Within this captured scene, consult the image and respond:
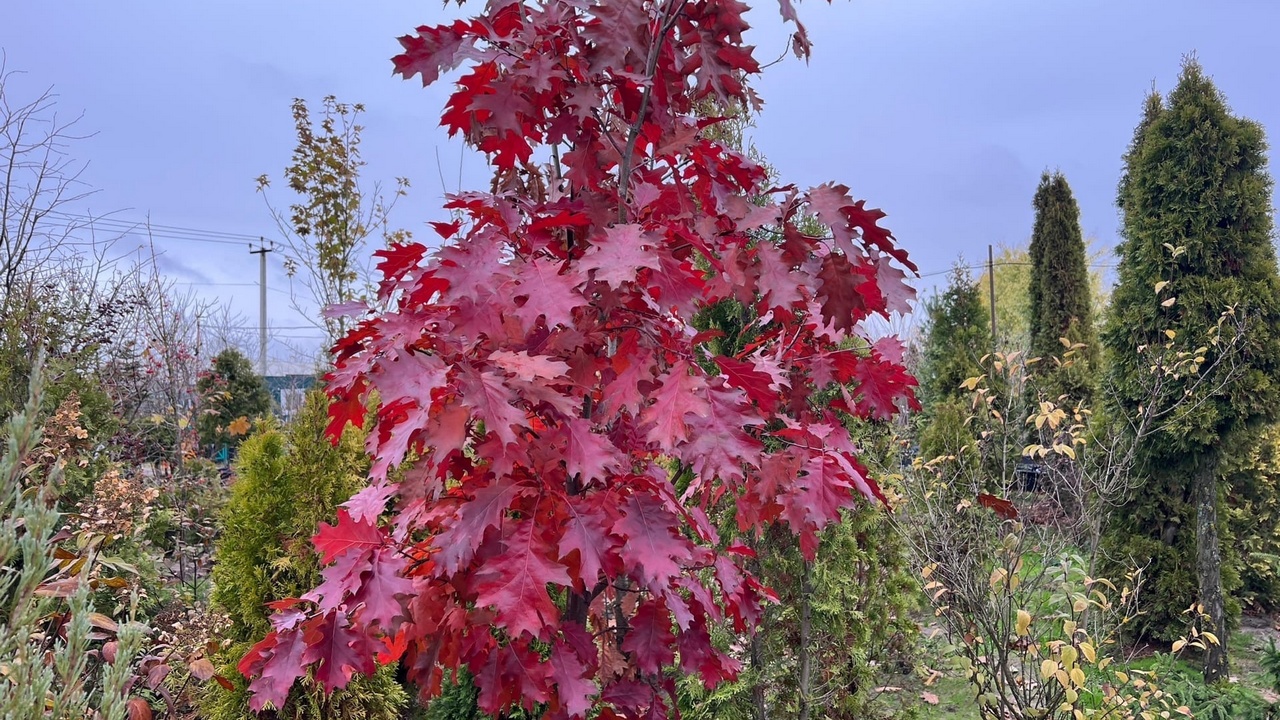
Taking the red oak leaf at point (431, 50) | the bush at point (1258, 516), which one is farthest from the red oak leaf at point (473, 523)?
the bush at point (1258, 516)

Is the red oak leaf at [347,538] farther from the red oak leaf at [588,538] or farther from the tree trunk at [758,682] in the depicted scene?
the tree trunk at [758,682]

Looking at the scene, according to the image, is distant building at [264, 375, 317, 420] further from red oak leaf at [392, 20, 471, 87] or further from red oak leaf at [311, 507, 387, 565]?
red oak leaf at [392, 20, 471, 87]

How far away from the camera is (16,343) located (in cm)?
460

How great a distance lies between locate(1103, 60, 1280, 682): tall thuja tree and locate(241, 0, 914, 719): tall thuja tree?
159 inches

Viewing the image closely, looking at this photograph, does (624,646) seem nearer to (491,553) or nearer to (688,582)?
(688,582)

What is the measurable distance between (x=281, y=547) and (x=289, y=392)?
29.6 feet

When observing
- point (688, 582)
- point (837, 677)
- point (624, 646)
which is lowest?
point (837, 677)

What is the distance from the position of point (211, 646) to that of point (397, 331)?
94.3 inches

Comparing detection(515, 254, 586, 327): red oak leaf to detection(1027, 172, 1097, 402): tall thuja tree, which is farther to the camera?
detection(1027, 172, 1097, 402): tall thuja tree

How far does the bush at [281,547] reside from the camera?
2.74m

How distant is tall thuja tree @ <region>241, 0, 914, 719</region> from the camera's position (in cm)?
116

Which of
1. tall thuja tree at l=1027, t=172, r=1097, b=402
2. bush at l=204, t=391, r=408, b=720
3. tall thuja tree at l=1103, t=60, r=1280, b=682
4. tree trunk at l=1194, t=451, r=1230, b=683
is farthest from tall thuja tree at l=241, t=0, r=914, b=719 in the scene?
tall thuja tree at l=1027, t=172, r=1097, b=402

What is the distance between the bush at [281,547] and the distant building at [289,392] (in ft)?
1.00

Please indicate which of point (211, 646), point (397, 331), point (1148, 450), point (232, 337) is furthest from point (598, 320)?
point (232, 337)
